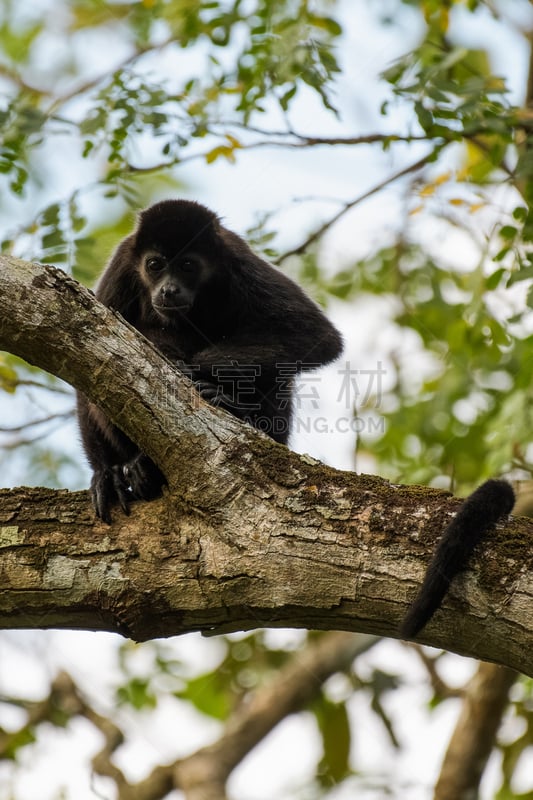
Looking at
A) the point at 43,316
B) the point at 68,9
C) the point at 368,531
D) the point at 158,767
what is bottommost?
the point at 158,767

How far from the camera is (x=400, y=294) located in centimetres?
722

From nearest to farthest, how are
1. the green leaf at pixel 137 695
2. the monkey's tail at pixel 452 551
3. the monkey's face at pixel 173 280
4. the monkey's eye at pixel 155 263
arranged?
1. the monkey's tail at pixel 452 551
2. the monkey's face at pixel 173 280
3. the monkey's eye at pixel 155 263
4. the green leaf at pixel 137 695

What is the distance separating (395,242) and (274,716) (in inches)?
147

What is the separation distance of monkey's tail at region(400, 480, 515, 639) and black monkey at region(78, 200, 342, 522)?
1.56 m

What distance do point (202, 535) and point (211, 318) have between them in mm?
2627

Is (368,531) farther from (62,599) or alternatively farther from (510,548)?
(62,599)

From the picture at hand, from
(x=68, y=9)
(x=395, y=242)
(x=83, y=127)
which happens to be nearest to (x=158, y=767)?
(x=83, y=127)

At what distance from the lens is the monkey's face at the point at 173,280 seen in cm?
538

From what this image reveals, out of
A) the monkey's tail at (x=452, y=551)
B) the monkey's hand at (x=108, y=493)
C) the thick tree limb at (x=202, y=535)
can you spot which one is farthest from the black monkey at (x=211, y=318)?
the monkey's tail at (x=452, y=551)

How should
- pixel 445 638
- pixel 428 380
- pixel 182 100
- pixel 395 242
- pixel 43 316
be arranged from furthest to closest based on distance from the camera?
pixel 428 380
pixel 395 242
pixel 182 100
pixel 43 316
pixel 445 638

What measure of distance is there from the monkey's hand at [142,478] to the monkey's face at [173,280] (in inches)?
59.6

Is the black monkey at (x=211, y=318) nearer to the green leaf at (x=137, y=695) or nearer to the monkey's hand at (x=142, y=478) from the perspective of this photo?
the monkey's hand at (x=142, y=478)

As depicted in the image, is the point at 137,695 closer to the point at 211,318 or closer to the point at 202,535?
the point at 211,318

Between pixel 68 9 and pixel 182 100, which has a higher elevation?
pixel 68 9
